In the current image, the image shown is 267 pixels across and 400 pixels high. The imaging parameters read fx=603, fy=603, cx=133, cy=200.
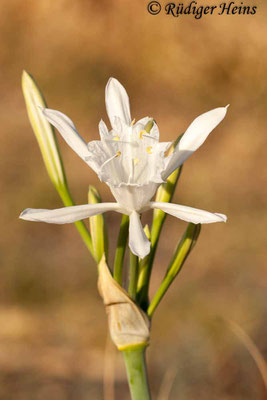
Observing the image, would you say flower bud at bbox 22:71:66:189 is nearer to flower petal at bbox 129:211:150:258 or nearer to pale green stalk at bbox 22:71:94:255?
pale green stalk at bbox 22:71:94:255

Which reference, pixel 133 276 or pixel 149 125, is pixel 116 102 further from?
pixel 133 276

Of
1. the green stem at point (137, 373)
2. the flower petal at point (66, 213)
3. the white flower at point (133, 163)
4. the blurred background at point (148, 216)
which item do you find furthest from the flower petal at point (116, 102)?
the blurred background at point (148, 216)

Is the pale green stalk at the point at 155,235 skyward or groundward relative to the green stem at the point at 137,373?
skyward

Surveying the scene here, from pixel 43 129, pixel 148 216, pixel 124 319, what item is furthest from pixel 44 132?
pixel 148 216

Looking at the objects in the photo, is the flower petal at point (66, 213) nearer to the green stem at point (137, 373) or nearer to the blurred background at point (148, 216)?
the green stem at point (137, 373)

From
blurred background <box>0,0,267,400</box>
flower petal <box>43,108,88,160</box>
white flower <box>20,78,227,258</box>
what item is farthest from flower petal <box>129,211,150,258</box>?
blurred background <box>0,0,267,400</box>
